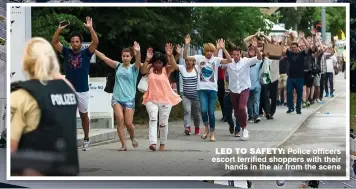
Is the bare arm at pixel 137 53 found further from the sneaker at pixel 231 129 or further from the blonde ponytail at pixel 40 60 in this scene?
the sneaker at pixel 231 129

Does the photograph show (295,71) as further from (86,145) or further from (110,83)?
(86,145)

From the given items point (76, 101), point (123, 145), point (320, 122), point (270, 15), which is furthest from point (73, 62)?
point (320, 122)

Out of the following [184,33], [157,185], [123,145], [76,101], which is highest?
[184,33]

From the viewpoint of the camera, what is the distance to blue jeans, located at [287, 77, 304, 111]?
6270 millimetres

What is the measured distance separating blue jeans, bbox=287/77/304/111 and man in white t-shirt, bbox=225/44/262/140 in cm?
35

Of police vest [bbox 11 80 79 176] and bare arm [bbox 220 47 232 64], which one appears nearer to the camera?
police vest [bbox 11 80 79 176]

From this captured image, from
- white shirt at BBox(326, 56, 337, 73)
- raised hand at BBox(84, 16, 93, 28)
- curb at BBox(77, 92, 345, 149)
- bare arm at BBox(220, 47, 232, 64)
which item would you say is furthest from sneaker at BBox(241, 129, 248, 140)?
raised hand at BBox(84, 16, 93, 28)

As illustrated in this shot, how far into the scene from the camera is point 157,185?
6434 millimetres

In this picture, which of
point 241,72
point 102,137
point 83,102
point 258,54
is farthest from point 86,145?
point 258,54

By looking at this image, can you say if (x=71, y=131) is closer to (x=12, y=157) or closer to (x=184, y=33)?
(x=12, y=157)

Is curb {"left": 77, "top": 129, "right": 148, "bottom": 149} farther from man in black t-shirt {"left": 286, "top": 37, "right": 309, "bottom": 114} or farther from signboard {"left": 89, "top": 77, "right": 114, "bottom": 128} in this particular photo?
man in black t-shirt {"left": 286, "top": 37, "right": 309, "bottom": 114}

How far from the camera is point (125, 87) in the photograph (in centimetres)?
614

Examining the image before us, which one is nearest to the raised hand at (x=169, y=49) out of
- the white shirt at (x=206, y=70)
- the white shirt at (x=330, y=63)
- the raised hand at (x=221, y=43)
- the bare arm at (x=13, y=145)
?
the white shirt at (x=206, y=70)

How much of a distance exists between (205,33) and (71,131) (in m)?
1.44
